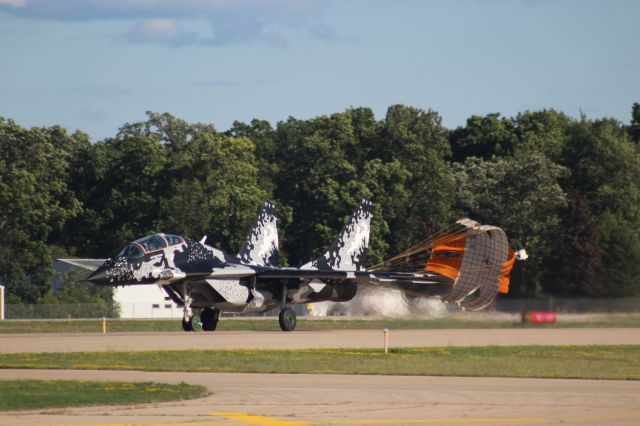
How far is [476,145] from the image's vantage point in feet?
373

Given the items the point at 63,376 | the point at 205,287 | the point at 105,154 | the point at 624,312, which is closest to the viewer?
the point at 63,376

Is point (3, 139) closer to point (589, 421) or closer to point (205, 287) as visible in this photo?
point (205, 287)

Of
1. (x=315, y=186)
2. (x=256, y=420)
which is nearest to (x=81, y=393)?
(x=256, y=420)

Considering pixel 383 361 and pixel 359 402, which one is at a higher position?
pixel 383 361

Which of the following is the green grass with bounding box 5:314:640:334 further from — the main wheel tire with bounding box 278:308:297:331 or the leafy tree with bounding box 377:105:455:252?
the leafy tree with bounding box 377:105:455:252

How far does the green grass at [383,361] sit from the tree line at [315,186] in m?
48.0

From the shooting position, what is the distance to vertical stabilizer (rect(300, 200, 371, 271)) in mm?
48531

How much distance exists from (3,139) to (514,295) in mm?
58990

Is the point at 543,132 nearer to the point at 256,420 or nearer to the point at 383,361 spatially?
the point at 383,361

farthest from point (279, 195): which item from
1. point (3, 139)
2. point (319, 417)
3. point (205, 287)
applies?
point (319, 417)

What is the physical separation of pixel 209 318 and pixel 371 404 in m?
25.8

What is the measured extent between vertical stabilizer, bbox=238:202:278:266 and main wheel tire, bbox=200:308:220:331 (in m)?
3.30

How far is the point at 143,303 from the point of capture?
242 ft

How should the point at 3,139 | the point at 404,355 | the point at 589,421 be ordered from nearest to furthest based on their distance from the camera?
the point at 589,421
the point at 404,355
the point at 3,139
